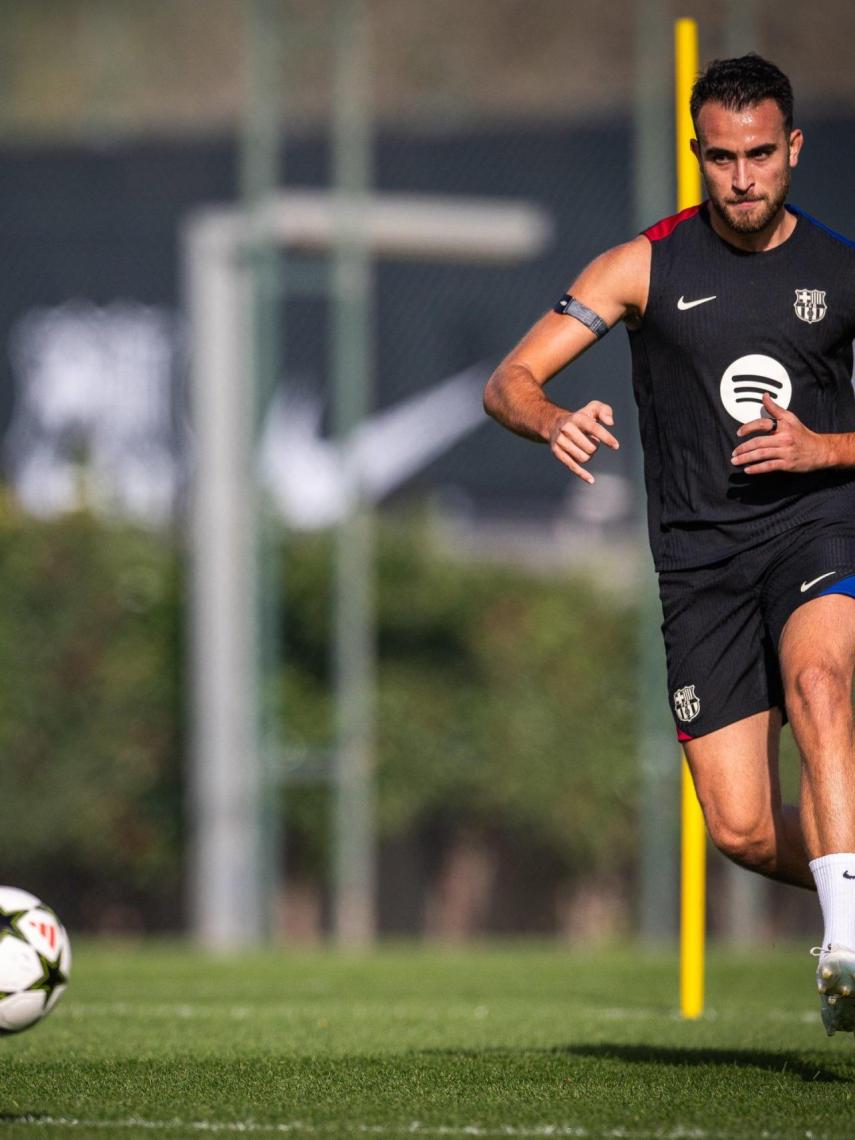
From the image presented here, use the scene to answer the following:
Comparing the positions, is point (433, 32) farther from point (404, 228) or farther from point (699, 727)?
point (699, 727)

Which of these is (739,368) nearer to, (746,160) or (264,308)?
(746,160)

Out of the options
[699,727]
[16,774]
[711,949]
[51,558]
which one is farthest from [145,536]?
[699,727]

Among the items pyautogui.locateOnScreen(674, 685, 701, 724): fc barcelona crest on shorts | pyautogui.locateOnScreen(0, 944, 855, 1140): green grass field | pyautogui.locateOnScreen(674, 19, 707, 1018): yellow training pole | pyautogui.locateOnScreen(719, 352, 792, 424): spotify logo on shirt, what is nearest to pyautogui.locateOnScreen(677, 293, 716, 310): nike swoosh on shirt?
pyautogui.locateOnScreen(719, 352, 792, 424): spotify logo on shirt

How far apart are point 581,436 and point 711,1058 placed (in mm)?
1816

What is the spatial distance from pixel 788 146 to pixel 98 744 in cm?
1006

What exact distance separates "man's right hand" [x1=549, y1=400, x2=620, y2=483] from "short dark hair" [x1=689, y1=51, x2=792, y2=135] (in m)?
0.88

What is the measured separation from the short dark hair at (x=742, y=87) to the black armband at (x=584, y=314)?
0.54 m

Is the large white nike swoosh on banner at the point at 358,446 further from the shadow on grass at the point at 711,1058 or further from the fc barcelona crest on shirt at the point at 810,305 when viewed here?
the fc barcelona crest on shirt at the point at 810,305

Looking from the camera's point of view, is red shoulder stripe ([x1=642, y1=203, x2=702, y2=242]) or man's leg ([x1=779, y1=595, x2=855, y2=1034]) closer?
man's leg ([x1=779, y1=595, x2=855, y2=1034])

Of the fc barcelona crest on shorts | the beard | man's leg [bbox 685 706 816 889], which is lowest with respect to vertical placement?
man's leg [bbox 685 706 816 889]

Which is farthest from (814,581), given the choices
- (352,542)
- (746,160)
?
(352,542)

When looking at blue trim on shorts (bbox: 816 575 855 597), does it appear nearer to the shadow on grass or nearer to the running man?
the running man

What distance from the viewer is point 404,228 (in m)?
14.5

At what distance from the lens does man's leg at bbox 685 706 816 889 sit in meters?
5.45
